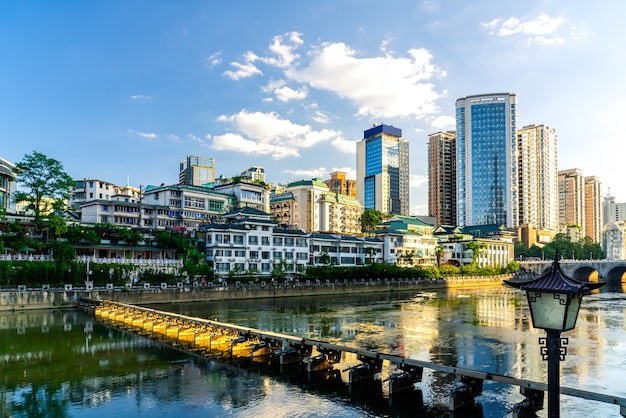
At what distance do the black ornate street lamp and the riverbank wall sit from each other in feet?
198

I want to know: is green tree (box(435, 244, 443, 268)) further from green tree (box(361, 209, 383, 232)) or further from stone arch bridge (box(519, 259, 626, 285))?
stone arch bridge (box(519, 259, 626, 285))

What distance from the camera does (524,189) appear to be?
199 metres

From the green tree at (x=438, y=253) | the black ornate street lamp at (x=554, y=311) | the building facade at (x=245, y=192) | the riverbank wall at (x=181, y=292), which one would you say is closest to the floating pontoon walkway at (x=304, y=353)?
the black ornate street lamp at (x=554, y=311)

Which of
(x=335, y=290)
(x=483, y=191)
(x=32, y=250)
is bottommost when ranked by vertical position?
(x=335, y=290)

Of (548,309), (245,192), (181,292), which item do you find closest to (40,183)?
(181,292)

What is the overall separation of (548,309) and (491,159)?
193080 mm

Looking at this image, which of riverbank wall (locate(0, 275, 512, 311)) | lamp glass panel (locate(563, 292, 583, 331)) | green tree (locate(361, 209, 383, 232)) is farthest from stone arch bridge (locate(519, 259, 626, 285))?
lamp glass panel (locate(563, 292, 583, 331))

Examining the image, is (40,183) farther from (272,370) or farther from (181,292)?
(272,370)

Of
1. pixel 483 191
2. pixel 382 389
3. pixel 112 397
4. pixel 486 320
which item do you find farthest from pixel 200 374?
pixel 483 191

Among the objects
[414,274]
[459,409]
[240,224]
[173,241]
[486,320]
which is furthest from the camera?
[414,274]

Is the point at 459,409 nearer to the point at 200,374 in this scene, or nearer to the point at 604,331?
the point at 200,374

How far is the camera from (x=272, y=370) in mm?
30438

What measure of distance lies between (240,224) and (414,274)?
151 ft

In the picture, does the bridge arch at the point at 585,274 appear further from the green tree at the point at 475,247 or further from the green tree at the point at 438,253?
the green tree at the point at 438,253
